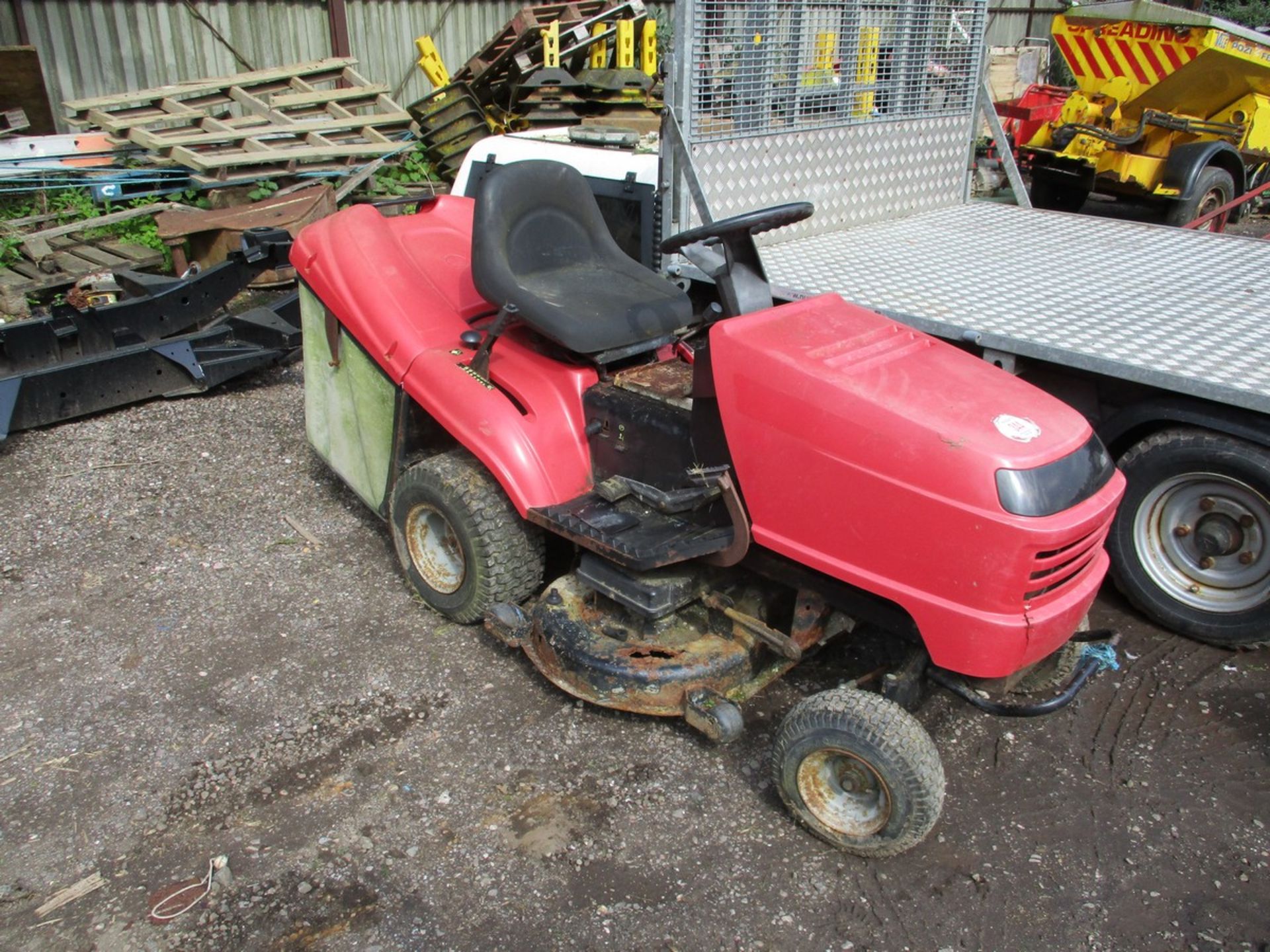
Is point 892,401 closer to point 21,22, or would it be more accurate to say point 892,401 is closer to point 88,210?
point 88,210

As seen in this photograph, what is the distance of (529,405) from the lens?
10.5ft

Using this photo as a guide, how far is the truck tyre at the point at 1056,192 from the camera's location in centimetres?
775

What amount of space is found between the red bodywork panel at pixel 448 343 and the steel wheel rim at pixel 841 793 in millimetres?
1094

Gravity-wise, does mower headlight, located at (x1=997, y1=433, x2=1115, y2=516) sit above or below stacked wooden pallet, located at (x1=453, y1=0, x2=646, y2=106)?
below

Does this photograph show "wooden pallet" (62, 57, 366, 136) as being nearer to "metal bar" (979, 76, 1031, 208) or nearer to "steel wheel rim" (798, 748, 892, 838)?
"metal bar" (979, 76, 1031, 208)

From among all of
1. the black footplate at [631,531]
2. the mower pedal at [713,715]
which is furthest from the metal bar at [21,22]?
the mower pedal at [713,715]

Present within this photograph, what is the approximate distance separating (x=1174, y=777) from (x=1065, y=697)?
2.15 feet

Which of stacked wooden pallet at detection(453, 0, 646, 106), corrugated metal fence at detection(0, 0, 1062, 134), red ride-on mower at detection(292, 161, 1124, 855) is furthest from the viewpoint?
stacked wooden pallet at detection(453, 0, 646, 106)

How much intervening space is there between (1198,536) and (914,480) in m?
1.59

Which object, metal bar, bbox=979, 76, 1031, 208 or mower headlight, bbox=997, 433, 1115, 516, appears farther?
metal bar, bbox=979, 76, 1031, 208

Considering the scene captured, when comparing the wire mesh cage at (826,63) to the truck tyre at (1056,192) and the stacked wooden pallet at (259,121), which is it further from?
the stacked wooden pallet at (259,121)

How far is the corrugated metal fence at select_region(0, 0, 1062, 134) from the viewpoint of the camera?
8.35 metres

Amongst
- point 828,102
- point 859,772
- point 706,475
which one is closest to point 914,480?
point 706,475

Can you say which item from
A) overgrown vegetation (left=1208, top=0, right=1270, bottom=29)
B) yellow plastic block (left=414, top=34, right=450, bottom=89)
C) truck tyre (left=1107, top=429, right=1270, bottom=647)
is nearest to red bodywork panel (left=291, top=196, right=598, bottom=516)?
truck tyre (left=1107, top=429, right=1270, bottom=647)
